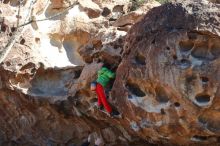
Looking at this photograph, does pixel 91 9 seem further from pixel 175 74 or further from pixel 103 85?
pixel 175 74

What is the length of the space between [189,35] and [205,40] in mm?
280

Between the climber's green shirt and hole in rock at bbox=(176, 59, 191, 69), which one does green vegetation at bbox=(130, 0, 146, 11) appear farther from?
hole in rock at bbox=(176, 59, 191, 69)

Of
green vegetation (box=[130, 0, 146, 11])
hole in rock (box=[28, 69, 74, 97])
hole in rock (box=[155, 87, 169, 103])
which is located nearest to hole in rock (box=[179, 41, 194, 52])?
hole in rock (box=[155, 87, 169, 103])

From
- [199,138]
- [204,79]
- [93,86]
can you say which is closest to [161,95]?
[204,79]

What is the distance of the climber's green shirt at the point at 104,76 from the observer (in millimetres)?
9582

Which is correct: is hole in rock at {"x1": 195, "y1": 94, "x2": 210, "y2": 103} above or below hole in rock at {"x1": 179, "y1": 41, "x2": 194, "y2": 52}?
below

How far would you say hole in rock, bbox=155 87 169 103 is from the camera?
855cm

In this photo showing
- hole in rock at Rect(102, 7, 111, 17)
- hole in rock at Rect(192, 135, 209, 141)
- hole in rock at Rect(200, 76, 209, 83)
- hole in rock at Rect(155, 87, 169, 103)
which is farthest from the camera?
hole in rock at Rect(102, 7, 111, 17)

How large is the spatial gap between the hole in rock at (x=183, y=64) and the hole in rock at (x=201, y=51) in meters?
0.16

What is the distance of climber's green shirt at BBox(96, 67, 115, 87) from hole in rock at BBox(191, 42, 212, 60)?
2012mm

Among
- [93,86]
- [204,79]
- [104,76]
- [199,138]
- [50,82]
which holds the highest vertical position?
[204,79]

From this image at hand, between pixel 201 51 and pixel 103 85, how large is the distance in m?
2.26

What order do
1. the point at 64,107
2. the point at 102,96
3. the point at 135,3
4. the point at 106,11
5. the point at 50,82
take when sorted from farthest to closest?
the point at 135,3 → the point at 106,11 → the point at 50,82 → the point at 64,107 → the point at 102,96

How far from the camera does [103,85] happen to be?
379 inches
